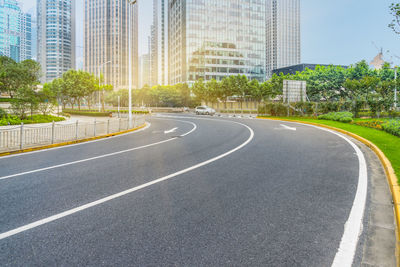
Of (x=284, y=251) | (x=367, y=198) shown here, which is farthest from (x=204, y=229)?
(x=367, y=198)

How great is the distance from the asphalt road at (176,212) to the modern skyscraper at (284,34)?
197 metres

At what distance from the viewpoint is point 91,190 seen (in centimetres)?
511

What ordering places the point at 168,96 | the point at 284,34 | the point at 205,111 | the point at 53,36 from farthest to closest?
the point at 284,34 → the point at 53,36 → the point at 168,96 → the point at 205,111

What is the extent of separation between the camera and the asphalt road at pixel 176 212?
9.47ft

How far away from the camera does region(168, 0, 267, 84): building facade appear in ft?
360

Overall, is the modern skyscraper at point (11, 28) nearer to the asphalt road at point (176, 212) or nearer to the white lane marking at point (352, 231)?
the asphalt road at point (176, 212)

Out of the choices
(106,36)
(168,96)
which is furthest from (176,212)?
(106,36)

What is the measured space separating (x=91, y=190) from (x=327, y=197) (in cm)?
448

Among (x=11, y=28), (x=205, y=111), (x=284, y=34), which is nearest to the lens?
(x=205, y=111)

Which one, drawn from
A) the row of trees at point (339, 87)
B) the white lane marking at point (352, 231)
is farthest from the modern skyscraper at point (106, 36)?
the white lane marking at point (352, 231)

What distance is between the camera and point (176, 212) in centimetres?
402

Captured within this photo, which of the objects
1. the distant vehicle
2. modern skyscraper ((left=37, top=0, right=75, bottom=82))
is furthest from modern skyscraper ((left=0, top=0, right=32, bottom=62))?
the distant vehicle

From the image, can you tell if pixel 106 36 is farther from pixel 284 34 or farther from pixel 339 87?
pixel 339 87

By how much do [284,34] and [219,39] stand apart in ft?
341
